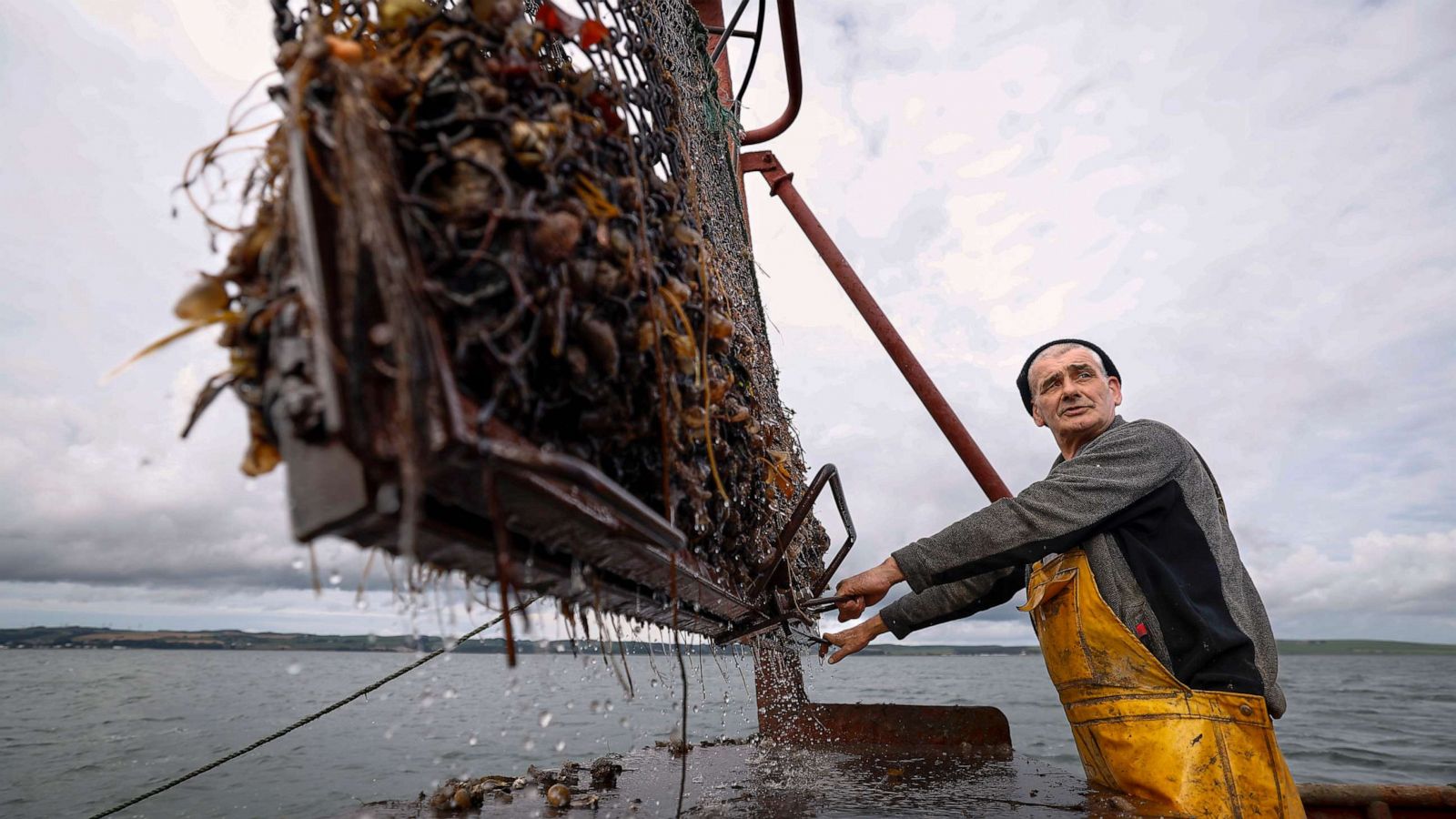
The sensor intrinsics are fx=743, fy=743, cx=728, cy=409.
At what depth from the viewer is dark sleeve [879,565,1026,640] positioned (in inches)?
152

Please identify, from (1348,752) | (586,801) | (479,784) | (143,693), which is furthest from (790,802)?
(143,693)

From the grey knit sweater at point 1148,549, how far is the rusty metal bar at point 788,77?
10.6 feet

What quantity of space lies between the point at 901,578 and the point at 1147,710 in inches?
39.9

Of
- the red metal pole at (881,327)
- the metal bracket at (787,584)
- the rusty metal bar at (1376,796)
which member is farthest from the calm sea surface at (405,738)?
the rusty metal bar at (1376,796)

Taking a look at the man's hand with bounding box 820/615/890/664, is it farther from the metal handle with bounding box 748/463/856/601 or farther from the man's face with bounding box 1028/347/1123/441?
the man's face with bounding box 1028/347/1123/441

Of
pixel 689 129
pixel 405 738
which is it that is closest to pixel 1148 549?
pixel 689 129

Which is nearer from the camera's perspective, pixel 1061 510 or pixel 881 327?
pixel 1061 510

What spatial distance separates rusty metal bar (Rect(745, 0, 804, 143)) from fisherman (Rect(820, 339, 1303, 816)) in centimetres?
315

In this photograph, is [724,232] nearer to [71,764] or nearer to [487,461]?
[487,461]

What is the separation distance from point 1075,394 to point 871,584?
138 centimetres

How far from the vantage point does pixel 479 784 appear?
132 inches

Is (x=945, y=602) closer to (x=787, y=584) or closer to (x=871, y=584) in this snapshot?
(x=871, y=584)

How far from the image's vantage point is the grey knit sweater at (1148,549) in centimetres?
279

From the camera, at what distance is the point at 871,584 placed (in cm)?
324
